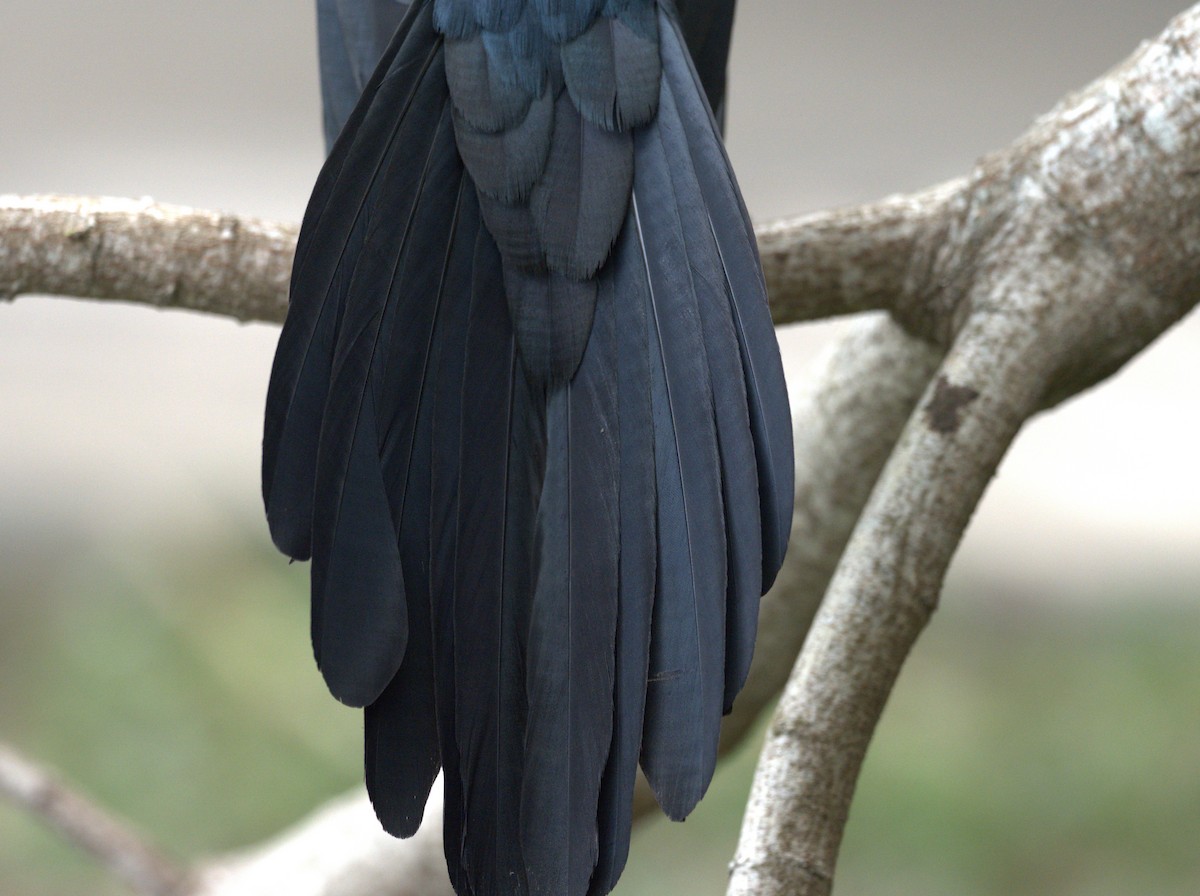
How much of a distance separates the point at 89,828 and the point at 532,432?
3.82 feet

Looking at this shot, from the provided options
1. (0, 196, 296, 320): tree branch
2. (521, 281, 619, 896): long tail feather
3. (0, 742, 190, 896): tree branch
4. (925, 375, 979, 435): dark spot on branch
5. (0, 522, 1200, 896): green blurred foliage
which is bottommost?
(0, 522, 1200, 896): green blurred foliage

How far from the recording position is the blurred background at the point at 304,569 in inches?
125

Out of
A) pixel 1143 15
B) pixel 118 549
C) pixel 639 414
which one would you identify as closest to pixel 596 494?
pixel 639 414

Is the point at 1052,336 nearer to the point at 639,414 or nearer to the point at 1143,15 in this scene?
the point at 639,414

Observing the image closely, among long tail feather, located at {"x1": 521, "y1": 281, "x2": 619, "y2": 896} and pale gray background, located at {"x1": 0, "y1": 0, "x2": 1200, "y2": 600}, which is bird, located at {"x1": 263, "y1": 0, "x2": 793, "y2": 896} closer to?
long tail feather, located at {"x1": 521, "y1": 281, "x2": 619, "y2": 896}

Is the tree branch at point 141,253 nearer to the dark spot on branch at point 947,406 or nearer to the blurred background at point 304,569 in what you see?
the dark spot on branch at point 947,406

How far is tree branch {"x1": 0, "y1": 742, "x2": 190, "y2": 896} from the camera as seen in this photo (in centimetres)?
185

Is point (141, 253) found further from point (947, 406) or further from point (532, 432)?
point (947, 406)

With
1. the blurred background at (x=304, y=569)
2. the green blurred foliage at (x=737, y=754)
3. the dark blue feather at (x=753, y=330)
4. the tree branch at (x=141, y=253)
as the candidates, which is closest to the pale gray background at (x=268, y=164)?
the blurred background at (x=304, y=569)

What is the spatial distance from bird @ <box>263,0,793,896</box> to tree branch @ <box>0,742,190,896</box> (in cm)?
106

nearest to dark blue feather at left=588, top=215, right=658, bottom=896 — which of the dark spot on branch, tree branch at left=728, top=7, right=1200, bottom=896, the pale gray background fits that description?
tree branch at left=728, top=7, right=1200, bottom=896

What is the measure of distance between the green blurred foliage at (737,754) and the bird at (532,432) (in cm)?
223

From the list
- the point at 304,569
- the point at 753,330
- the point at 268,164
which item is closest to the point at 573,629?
the point at 753,330

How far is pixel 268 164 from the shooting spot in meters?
4.52
